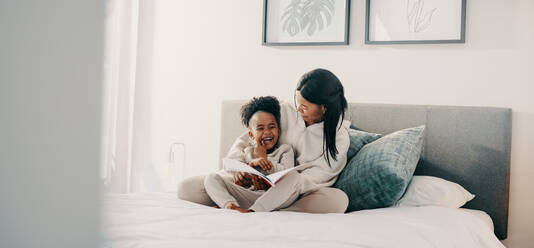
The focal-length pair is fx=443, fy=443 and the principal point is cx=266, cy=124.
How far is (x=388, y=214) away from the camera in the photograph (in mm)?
1603

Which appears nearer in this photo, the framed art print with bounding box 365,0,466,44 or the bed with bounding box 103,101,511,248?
the bed with bounding box 103,101,511,248

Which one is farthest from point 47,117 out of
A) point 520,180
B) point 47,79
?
point 520,180

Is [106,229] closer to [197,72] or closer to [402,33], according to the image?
[402,33]

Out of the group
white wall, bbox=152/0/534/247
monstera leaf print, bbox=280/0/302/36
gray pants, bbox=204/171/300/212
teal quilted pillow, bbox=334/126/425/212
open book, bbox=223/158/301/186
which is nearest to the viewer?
open book, bbox=223/158/301/186

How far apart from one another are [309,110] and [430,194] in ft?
2.05

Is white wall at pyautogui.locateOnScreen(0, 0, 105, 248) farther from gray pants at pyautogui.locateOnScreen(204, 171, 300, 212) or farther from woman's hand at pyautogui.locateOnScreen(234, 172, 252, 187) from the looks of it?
woman's hand at pyautogui.locateOnScreen(234, 172, 252, 187)

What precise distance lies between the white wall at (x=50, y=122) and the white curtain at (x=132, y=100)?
9.03ft

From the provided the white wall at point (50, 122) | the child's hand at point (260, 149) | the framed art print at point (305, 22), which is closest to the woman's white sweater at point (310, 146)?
the child's hand at point (260, 149)

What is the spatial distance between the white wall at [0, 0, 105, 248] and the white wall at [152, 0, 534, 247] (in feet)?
7.54

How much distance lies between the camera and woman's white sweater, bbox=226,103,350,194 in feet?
6.09

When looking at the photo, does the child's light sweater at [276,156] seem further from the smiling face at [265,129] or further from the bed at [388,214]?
the bed at [388,214]

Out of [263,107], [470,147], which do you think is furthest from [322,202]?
[470,147]

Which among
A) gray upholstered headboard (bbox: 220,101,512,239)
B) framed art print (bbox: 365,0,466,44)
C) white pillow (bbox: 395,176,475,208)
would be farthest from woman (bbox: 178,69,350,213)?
framed art print (bbox: 365,0,466,44)

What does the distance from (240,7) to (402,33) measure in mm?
999
